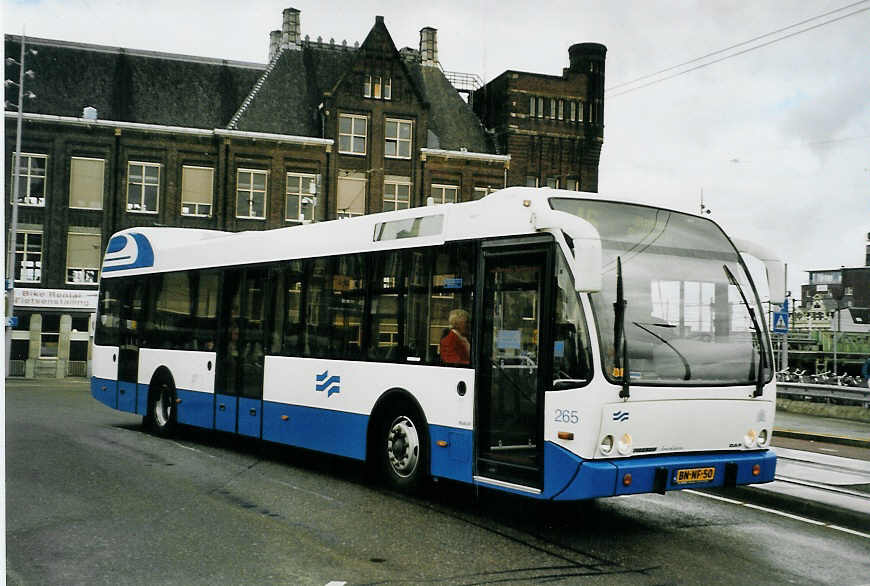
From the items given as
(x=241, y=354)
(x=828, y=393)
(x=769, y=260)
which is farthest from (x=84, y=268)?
(x=769, y=260)

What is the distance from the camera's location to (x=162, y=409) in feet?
50.7

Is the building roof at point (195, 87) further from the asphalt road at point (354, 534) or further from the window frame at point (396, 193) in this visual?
the asphalt road at point (354, 534)

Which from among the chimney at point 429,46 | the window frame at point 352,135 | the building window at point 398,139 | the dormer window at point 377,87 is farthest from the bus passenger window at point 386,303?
the chimney at point 429,46

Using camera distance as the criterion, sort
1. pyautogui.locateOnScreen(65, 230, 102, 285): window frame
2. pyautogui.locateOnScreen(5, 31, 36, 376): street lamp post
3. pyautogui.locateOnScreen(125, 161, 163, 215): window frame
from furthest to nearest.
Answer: pyautogui.locateOnScreen(125, 161, 163, 215): window frame, pyautogui.locateOnScreen(65, 230, 102, 285): window frame, pyautogui.locateOnScreen(5, 31, 36, 376): street lamp post

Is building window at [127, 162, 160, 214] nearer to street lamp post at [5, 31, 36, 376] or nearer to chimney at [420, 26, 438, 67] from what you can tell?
street lamp post at [5, 31, 36, 376]

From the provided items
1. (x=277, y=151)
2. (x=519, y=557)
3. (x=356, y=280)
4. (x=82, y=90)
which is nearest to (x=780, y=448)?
(x=356, y=280)

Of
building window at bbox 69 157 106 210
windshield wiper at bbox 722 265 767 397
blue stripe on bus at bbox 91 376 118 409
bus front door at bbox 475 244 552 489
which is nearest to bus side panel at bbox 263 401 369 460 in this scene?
bus front door at bbox 475 244 552 489

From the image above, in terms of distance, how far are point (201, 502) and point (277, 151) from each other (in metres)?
38.5

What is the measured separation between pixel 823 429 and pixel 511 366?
13848 millimetres

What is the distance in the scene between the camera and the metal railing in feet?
75.8

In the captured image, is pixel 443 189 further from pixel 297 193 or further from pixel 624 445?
pixel 624 445

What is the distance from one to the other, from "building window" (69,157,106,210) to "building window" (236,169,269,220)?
6.19 m

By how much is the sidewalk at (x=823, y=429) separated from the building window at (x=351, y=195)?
26.9m

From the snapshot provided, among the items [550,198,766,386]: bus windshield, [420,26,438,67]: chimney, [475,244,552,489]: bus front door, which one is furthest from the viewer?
[420,26,438,67]: chimney
